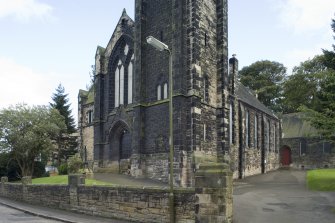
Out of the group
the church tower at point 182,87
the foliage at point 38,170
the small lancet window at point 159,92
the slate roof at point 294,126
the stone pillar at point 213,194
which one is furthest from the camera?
the slate roof at point 294,126

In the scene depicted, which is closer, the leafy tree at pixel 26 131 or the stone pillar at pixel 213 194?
the stone pillar at pixel 213 194

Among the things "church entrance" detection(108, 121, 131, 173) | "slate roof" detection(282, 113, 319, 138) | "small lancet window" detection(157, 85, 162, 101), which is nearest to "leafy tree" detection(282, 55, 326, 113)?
"slate roof" detection(282, 113, 319, 138)

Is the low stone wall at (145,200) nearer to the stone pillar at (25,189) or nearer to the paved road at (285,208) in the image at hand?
the paved road at (285,208)

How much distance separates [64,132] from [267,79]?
132 feet

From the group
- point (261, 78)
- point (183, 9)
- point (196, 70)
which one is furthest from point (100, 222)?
point (261, 78)

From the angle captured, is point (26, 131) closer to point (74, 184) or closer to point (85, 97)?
point (85, 97)

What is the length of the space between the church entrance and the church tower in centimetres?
365

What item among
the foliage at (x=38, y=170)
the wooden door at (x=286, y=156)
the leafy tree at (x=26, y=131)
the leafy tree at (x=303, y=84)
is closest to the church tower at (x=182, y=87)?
the leafy tree at (x=26, y=131)

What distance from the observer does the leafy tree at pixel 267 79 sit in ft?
227

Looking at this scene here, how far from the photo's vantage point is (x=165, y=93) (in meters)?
26.7

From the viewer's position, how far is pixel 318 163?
164 feet

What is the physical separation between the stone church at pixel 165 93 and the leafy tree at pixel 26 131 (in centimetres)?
610

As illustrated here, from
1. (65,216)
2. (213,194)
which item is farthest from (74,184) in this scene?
(213,194)

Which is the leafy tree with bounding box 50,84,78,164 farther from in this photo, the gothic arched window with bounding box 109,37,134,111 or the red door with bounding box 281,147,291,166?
the red door with bounding box 281,147,291,166
